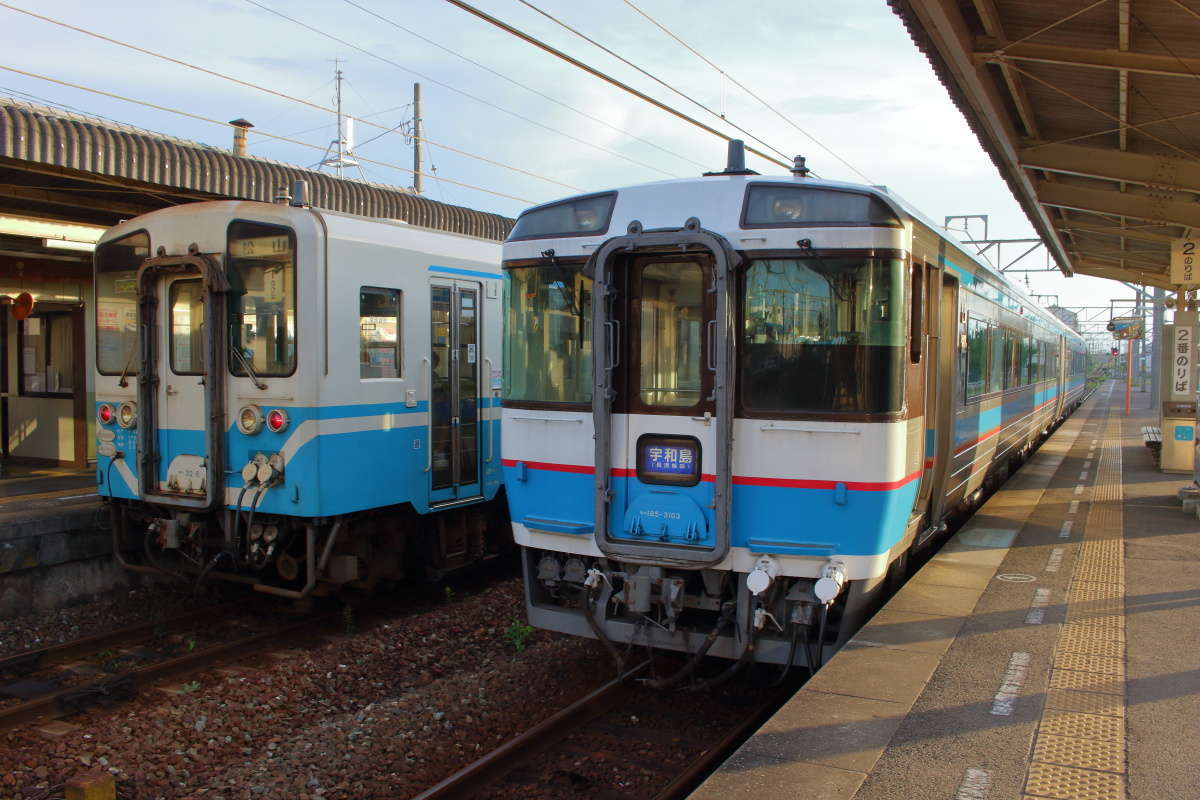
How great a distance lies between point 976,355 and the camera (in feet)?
29.6

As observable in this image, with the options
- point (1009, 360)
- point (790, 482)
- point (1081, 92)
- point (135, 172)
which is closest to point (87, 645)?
point (135, 172)

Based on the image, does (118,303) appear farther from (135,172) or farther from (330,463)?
(330,463)

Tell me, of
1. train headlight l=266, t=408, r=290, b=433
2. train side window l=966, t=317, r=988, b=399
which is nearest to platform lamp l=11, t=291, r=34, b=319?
train headlight l=266, t=408, r=290, b=433

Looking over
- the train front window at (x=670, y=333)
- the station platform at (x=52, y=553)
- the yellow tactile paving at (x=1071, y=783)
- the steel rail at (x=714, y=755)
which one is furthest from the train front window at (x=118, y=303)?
the yellow tactile paving at (x=1071, y=783)

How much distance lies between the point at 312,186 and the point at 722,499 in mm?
6997

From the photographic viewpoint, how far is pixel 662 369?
5695 mm

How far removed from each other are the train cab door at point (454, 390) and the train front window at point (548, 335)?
256 cm

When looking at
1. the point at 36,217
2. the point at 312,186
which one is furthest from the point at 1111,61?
the point at 36,217

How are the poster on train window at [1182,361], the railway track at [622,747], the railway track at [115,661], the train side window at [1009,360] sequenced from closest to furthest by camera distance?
the railway track at [622,747]
the railway track at [115,661]
the train side window at [1009,360]
the poster on train window at [1182,361]

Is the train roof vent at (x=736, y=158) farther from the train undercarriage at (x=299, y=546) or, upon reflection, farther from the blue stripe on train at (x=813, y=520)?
the train undercarriage at (x=299, y=546)

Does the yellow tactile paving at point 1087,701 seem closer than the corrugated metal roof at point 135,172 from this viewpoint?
Yes

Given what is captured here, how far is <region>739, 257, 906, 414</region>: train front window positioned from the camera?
5277 millimetres

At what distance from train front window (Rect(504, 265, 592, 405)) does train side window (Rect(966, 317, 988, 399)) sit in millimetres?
4200

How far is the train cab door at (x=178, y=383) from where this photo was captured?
759cm
